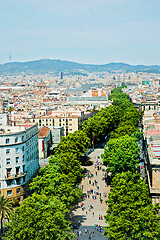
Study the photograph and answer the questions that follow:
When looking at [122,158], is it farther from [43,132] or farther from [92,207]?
[43,132]

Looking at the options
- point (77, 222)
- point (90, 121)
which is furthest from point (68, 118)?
point (77, 222)

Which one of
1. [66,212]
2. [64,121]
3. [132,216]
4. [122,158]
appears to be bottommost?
[66,212]

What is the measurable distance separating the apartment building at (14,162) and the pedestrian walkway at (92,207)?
341 inches

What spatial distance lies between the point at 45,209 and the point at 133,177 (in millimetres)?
12083

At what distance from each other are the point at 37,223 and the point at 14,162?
16.4 meters

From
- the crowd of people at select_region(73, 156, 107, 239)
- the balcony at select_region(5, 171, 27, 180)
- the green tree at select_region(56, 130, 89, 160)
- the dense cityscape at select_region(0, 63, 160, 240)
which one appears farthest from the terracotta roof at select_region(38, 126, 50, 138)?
the balcony at select_region(5, 171, 27, 180)

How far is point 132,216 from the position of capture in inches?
1205

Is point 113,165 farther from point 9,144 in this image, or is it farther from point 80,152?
point 9,144

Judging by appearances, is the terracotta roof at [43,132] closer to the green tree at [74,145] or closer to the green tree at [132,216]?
the green tree at [74,145]

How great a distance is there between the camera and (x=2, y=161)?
44250 mm

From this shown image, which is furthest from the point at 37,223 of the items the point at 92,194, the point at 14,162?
the point at 92,194

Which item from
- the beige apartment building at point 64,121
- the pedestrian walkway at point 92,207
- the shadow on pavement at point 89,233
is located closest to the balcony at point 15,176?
the pedestrian walkway at point 92,207

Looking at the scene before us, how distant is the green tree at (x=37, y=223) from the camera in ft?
97.1

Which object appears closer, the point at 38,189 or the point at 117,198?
the point at 117,198
